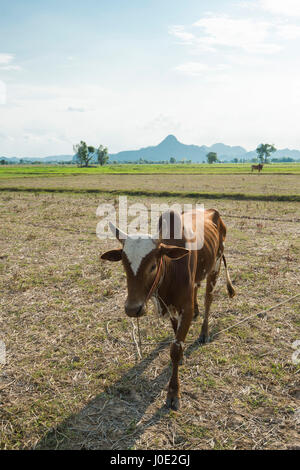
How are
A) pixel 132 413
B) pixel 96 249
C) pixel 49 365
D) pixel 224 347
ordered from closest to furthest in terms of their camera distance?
pixel 132 413, pixel 49 365, pixel 224 347, pixel 96 249

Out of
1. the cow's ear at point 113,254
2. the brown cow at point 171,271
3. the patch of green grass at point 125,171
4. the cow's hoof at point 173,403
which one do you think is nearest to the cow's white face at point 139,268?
the brown cow at point 171,271

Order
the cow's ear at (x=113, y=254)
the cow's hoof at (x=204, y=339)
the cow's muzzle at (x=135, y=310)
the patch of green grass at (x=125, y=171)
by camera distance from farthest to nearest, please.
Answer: the patch of green grass at (x=125, y=171) < the cow's hoof at (x=204, y=339) < the cow's ear at (x=113, y=254) < the cow's muzzle at (x=135, y=310)

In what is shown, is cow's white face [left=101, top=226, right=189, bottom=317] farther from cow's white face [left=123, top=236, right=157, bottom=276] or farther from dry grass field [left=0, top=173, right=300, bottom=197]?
dry grass field [left=0, top=173, right=300, bottom=197]

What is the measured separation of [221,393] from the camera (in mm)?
4723

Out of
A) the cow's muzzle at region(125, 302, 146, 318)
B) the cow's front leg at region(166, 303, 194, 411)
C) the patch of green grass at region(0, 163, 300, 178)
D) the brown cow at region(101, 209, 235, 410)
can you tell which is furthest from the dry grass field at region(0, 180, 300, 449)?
the patch of green grass at region(0, 163, 300, 178)

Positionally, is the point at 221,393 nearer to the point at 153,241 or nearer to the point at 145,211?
the point at 153,241

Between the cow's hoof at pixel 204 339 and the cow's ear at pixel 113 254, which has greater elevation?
the cow's ear at pixel 113 254

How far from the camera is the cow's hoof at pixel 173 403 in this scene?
4.45 meters

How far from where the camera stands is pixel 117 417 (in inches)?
170

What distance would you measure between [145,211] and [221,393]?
15.5 metres

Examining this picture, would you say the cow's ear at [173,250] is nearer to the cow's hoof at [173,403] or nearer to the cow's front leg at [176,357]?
the cow's front leg at [176,357]

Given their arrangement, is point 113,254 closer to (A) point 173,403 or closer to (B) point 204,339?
(A) point 173,403

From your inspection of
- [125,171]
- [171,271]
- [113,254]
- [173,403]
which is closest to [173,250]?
[171,271]
